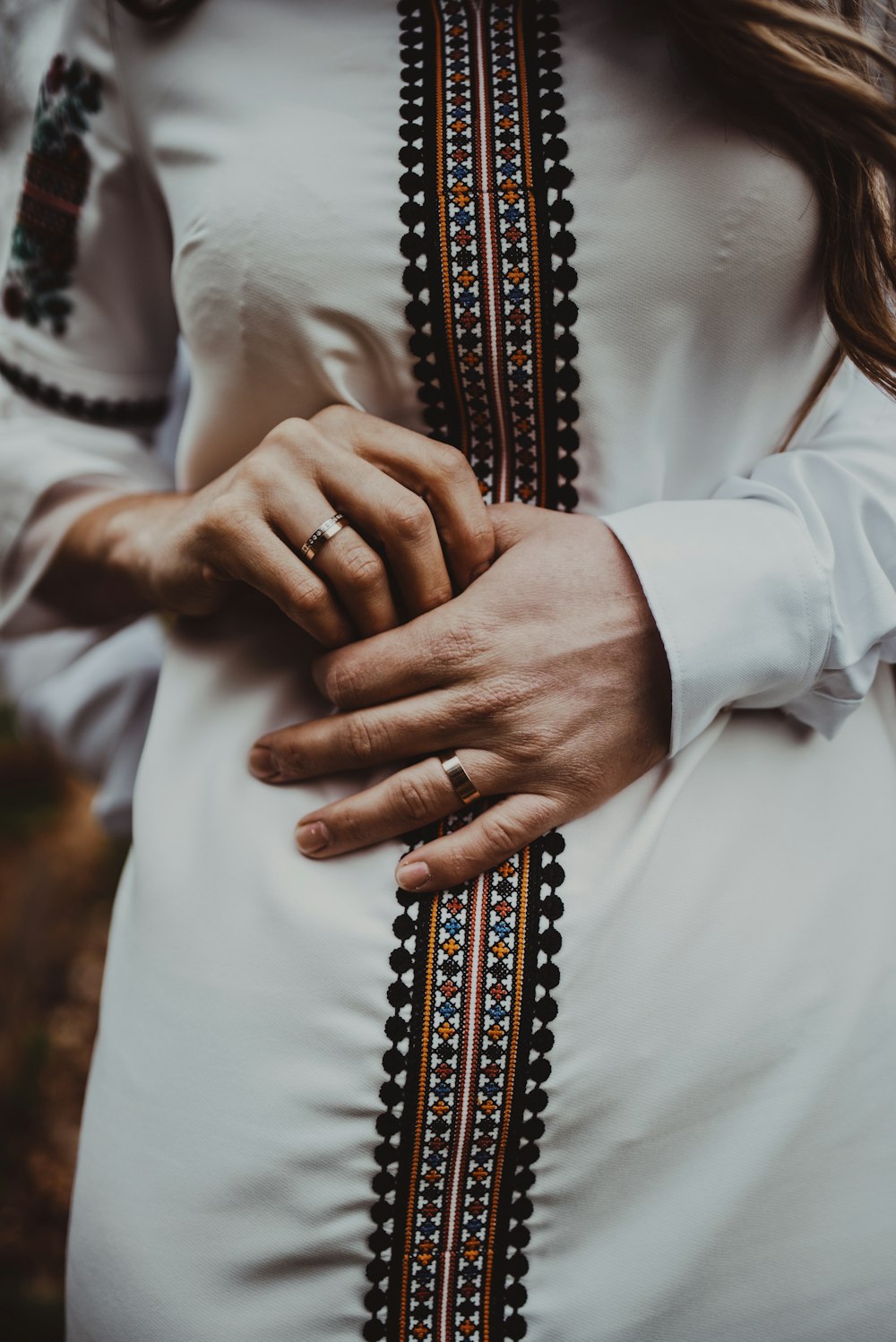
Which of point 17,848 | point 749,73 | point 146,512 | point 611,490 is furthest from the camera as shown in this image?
point 17,848

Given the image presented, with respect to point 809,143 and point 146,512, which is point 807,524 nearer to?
point 809,143

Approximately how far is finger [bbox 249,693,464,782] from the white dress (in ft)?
0.12

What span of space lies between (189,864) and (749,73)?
830 mm

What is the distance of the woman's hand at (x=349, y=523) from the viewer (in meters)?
0.78

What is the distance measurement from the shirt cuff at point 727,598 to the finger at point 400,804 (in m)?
0.17

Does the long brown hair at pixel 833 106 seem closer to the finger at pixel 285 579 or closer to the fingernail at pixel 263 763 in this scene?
the finger at pixel 285 579

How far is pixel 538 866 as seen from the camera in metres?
0.78

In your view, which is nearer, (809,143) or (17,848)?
(809,143)

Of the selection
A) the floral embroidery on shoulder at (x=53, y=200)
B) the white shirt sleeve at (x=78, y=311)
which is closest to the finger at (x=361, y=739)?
the white shirt sleeve at (x=78, y=311)

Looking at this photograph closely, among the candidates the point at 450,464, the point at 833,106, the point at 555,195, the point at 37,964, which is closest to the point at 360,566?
the point at 450,464

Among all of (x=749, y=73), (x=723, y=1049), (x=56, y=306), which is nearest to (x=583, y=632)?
(x=723, y=1049)

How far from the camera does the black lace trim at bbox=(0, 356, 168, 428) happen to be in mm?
1069

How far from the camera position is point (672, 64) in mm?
797

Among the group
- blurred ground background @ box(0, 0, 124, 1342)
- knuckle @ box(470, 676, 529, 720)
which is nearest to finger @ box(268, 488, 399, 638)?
knuckle @ box(470, 676, 529, 720)
